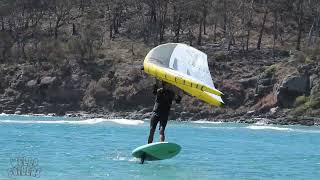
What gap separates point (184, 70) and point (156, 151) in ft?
7.03

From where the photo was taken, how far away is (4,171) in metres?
14.1

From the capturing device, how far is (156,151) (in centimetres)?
1673

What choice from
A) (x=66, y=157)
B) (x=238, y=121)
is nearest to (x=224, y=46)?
(x=238, y=121)

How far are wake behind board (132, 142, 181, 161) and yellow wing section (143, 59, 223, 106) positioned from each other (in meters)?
1.46

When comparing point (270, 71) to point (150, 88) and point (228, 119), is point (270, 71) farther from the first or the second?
point (150, 88)

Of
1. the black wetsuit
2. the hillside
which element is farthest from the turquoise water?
the hillside

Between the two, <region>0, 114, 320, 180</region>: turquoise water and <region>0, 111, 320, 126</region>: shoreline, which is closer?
<region>0, 114, 320, 180</region>: turquoise water

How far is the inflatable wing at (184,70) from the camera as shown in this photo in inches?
632

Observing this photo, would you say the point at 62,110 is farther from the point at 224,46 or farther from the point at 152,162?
the point at 152,162

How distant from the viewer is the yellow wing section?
1560 cm

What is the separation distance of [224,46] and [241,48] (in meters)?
1.95

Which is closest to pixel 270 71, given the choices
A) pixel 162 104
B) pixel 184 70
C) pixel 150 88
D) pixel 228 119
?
pixel 228 119

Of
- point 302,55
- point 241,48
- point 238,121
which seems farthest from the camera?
point 241,48

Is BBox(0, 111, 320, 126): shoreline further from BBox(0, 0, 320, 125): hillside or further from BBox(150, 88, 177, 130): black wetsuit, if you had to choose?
BBox(150, 88, 177, 130): black wetsuit
